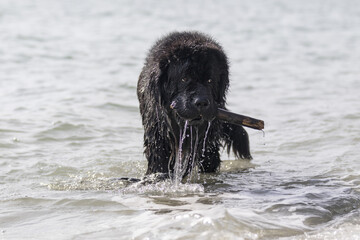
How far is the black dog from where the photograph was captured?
455cm

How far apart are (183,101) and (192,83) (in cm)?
17

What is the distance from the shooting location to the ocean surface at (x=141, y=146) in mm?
3982

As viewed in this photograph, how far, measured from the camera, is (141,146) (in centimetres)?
661

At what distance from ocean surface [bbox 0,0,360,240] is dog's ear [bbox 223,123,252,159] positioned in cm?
15

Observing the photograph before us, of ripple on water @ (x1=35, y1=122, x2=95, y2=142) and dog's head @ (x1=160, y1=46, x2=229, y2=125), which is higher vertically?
dog's head @ (x1=160, y1=46, x2=229, y2=125)

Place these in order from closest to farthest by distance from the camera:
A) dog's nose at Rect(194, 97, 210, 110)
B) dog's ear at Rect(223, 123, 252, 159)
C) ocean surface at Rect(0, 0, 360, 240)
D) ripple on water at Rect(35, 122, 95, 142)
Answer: ocean surface at Rect(0, 0, 360, 240)
dog's nose at Rect(194, 97, 210, 110)
dog's ear at Rect(223, 123, 252, 159)
ripple on water at Rect(35, 122, 95, 142)

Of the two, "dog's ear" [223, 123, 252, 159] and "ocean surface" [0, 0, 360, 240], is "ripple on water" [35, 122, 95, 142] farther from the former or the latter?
"dog's ear" [223, 123, 252, 159]

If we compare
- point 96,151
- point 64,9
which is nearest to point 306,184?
point 96,151

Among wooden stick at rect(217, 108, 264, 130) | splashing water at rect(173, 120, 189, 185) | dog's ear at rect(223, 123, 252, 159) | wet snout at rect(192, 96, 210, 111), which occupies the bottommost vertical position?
splashing water at rect(173, 120, 189, 185)

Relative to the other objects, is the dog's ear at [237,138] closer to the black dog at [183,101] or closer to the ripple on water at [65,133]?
the black dog at [183,101]

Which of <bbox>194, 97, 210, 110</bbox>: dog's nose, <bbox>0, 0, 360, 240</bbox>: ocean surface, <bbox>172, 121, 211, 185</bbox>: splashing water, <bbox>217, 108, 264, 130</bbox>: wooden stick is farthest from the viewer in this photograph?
<bbox>172, 121, 211, 185</bbox>: splashing water

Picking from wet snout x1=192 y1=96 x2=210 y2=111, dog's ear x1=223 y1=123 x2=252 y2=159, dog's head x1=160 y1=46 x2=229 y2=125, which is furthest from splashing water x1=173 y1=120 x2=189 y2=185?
dog's ear x1=223 y1=123 x2=252 y2=159

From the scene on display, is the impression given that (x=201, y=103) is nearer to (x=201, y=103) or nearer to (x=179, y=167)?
(x=201, y=103)

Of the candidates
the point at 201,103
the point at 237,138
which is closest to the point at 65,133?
the point at 237,138
